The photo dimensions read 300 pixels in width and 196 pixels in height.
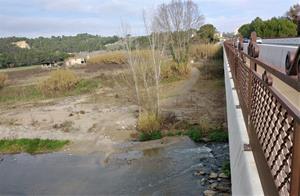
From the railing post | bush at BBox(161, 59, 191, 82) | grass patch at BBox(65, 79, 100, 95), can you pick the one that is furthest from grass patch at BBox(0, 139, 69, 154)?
bush at BBox(161, 59, 191, 82)

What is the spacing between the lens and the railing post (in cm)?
164

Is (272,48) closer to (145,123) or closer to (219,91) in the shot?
(145,123)

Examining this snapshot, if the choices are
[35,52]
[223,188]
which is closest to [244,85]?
[223,188]

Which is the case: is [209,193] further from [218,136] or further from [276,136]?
[276,136]

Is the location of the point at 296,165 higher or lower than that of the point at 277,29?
lower

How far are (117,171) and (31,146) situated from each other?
639 centimetres

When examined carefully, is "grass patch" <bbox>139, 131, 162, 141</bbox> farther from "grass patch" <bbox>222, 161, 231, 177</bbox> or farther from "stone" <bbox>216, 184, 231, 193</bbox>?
"stone" <bbox>216, 184, 231, 193</bbox>

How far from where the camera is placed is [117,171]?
42.8 feet

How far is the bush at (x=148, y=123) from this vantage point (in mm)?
17350

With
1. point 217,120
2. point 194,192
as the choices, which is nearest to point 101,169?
point 194,192

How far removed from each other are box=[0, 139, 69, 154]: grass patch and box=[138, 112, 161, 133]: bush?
152 inches

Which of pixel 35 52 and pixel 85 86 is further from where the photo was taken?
pixel 35 52

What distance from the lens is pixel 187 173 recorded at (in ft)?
39.9

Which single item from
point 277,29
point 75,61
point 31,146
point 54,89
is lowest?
point 31,146
